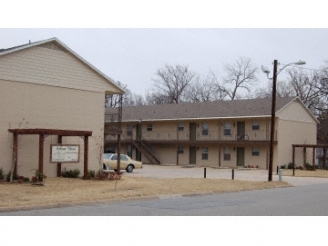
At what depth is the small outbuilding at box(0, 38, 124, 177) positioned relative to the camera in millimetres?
24422

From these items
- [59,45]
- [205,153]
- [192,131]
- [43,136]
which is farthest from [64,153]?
[192,131]

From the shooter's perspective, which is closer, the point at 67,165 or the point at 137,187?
the point at 137,187

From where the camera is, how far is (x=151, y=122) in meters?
54.8

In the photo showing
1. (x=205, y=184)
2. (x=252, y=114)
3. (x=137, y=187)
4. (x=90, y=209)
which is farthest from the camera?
(x=252, y=114)

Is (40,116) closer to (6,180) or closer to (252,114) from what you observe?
(6,180)

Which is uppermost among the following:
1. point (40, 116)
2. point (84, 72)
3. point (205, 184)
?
point (84, 72)

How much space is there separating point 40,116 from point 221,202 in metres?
11.5

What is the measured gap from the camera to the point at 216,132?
50000mm

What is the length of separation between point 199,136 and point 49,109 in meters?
26.5

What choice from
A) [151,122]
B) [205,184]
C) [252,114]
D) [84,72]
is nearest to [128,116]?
[151,122]

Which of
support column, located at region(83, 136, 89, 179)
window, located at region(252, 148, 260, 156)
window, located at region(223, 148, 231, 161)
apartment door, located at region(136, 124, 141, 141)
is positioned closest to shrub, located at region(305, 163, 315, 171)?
window, located at region(252, 148, 260, 156)

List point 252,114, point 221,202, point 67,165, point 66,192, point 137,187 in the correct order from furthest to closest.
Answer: point 252,114
point 67,165
point 137,187
point 66,192
point 221,202

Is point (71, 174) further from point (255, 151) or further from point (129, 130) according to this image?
point (129, 130)

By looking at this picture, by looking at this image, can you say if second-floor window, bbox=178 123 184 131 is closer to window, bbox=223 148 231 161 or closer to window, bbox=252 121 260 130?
window, bbox=223 148 231 161
